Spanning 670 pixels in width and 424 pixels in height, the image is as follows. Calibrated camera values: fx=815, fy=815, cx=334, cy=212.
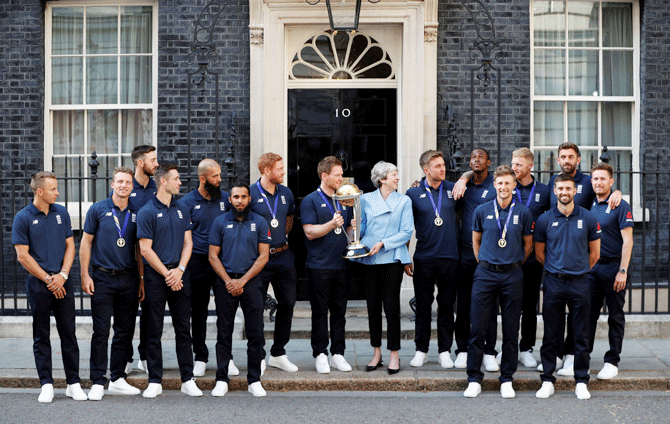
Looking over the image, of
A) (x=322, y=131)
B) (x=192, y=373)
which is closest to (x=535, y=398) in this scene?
(x=192, y=373)

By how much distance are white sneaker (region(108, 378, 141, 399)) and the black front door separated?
136 inches

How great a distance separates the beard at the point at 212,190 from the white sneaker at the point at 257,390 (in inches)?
67.4

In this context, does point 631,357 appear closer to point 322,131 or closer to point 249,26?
point 322,131

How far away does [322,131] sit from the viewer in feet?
32.6

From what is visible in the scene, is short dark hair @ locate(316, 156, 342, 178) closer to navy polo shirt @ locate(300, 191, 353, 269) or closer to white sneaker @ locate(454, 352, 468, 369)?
navy polo shirt @ locate(300, 191, 353, 269)

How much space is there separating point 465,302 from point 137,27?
5536mm

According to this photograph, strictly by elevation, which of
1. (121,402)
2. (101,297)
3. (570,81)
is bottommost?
(121,402)

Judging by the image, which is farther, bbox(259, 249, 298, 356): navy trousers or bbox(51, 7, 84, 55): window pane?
bbox(51, 7, 84, 55): window pane

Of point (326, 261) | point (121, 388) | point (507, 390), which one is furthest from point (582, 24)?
point (121, 388)

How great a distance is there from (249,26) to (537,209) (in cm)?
426

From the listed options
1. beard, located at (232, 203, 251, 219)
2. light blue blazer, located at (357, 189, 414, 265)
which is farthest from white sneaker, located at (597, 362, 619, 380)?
beard, located at (232, 203, 251, 219)

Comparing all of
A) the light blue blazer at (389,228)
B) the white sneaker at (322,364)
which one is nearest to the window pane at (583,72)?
the light blue blazer at (389,228)

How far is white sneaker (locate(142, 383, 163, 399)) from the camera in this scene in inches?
265

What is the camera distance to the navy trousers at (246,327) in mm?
6871
